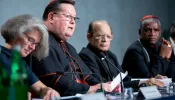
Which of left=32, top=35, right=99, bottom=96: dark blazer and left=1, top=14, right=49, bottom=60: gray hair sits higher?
left=1, top=14, right=49, bottom=60: gray hair

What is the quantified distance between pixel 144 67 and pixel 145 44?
0.42 metres

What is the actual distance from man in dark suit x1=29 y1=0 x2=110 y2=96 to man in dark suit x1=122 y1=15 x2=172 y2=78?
99 cm

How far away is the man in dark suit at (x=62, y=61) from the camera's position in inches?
92.5

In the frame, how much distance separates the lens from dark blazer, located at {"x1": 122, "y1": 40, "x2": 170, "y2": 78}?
12.2 feet

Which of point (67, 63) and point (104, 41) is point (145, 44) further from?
point (67, 63)

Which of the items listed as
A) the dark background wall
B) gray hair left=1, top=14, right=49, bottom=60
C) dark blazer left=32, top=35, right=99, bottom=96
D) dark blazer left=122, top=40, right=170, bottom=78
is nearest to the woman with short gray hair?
gray hair left=1, top=14, right=49, bottom=60

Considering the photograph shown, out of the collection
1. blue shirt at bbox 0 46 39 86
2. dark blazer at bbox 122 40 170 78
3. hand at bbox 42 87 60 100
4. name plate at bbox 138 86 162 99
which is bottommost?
dark blazer at bbox 122 40 170 78

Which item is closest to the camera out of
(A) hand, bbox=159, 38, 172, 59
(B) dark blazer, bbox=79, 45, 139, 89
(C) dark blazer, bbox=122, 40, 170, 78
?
(B) dark blazer, bbox=79, 45, 139, 89

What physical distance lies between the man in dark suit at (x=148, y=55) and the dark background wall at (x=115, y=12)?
892mm

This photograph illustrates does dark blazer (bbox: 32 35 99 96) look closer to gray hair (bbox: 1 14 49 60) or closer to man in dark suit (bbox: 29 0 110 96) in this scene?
man in dark suit (bbox: 29 0 110 96)

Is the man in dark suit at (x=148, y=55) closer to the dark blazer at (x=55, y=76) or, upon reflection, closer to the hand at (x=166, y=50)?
the hand at (x=166, y=50)

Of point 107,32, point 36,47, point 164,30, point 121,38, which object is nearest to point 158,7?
point 164,30

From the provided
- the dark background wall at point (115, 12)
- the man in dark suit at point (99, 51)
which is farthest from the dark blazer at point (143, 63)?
the dark background wall at point (115, 12)

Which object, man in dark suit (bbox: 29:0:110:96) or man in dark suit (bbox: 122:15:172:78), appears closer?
man in dark suit (bbox: 29:0:110:96)
